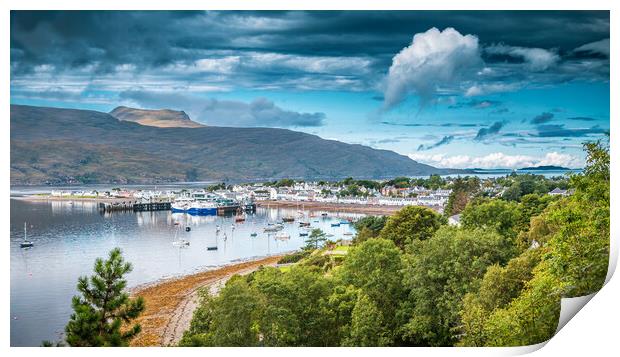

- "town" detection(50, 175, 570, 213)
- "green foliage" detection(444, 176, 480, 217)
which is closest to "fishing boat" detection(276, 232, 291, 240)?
"town" detection(50, 175, 570, 213)

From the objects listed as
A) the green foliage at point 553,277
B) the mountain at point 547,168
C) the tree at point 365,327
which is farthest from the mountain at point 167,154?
the green foliage at point 553,277

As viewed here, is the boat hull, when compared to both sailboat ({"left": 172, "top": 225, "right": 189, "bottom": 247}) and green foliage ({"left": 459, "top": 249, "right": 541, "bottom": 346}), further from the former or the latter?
green foliage ({"left": 459, "top": 249, "right": 541, "bottom": 346})

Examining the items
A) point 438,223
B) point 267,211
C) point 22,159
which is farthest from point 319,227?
point 22,159

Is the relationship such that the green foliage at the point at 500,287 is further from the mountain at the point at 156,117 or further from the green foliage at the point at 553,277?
the mountain at the point at 156,117

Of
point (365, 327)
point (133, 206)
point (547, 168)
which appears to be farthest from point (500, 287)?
point (133, 206)
